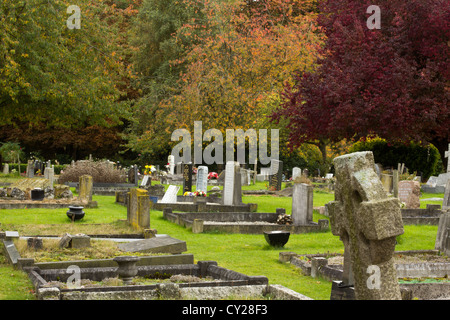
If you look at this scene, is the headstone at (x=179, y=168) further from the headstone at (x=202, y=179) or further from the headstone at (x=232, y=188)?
the headstone at (x=232, y=188)

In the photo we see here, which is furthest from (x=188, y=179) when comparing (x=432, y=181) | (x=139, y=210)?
(x=432, y=181)

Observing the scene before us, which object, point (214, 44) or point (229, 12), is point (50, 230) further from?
point (229, 12)

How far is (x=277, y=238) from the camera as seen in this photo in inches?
563

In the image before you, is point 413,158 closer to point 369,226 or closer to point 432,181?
point 432,181

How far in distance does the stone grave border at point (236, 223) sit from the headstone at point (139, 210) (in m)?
1.78

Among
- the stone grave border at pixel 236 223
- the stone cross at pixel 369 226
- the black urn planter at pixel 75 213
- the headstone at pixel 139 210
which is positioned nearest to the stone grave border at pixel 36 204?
the stone grave border at pixel 236 223

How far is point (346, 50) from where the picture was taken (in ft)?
79.8

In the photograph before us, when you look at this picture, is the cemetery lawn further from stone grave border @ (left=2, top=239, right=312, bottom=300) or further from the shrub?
the shrub

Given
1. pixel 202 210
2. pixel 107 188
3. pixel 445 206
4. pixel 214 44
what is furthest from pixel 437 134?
pixel 214 44

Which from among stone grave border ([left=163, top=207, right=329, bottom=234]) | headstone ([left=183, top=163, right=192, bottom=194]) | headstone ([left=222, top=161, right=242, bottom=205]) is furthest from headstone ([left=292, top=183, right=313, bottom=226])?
headstone ([left=183, top=163, right=192, bottom=194])

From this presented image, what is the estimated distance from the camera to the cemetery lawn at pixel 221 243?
1004 centimetres

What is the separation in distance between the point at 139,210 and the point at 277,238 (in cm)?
332

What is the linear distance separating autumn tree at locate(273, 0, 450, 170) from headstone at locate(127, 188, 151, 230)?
9.82 m
